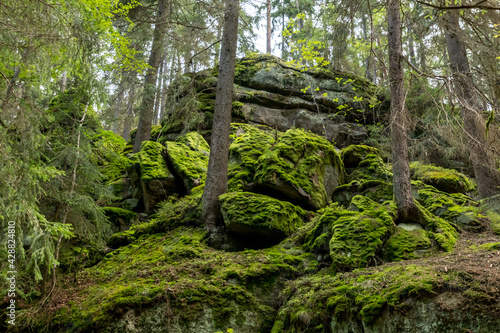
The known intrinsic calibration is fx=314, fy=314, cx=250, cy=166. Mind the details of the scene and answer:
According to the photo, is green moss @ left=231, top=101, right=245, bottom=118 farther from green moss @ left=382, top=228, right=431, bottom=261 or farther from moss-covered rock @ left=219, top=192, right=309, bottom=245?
green moss @ left=382, top=228, right=431, bottom=261

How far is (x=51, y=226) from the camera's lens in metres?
4.67

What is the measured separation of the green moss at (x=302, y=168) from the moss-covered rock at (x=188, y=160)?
7.01 feet

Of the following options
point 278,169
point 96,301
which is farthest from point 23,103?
point 278,169

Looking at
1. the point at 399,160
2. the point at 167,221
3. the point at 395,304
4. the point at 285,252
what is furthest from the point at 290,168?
the point at 395,304

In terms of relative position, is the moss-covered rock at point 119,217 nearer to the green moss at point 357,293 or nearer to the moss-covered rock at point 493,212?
the green moss at point 357,293

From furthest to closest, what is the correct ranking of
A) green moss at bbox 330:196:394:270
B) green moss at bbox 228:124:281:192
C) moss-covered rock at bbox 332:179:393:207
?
green moss at bbox 228:124:281:192
moss-covered rock at bbox 332:179:393:207
green moss at bbox 330:196:394:270

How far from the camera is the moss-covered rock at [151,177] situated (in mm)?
8992

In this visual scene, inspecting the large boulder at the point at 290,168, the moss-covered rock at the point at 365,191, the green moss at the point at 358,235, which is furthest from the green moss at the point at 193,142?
the green moss at the point at 358,235

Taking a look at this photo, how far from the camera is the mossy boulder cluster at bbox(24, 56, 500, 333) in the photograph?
144 inches

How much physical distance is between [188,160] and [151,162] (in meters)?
1.11

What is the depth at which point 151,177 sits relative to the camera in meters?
8.95

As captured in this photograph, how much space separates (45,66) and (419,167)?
31.3 feet

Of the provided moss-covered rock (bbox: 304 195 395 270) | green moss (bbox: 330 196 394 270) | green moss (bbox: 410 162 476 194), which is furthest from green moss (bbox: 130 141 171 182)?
green moss (bbox: 410 162 476 194)

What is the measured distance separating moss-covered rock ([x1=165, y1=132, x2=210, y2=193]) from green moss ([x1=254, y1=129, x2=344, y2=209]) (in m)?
2.14
